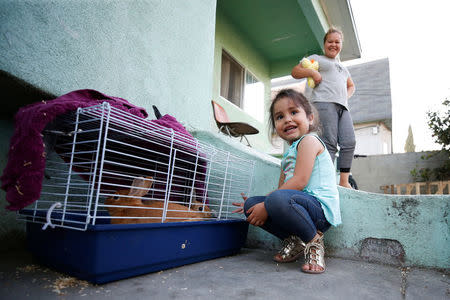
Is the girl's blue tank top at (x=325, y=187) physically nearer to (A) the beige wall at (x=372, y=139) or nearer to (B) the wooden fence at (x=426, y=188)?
(B) the wooden fence at (x=426, y=188)

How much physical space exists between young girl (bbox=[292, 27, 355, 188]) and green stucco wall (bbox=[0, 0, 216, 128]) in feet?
3.23

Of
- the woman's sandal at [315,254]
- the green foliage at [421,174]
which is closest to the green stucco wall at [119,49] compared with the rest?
the woman's sandal at [315,254]

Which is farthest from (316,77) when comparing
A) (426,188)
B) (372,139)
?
(372,139)

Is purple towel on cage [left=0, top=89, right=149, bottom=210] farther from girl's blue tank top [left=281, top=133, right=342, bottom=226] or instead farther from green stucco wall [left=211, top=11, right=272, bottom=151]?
green stucco wall [left=211, top=11, right=272, bottom=151]

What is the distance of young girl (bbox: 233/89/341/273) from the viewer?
1.41 m

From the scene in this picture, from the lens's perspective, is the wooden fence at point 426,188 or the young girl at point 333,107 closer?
the young girl at point 333,107

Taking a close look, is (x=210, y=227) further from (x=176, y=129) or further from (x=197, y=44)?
(x=197, y=44)

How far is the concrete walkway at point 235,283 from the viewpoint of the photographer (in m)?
0.98

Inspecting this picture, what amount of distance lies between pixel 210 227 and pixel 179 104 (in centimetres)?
120

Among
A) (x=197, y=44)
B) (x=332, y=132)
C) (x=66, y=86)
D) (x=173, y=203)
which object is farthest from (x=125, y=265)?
(x=197, y=44)

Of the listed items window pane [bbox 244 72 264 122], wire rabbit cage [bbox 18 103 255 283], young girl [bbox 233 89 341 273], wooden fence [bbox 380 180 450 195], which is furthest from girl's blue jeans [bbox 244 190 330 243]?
window pane [bbox 244 72 264 122]

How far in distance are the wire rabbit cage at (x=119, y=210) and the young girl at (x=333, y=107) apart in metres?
1.05

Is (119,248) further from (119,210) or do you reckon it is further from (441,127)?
(441,127)

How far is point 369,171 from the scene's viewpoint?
667 centimetres
